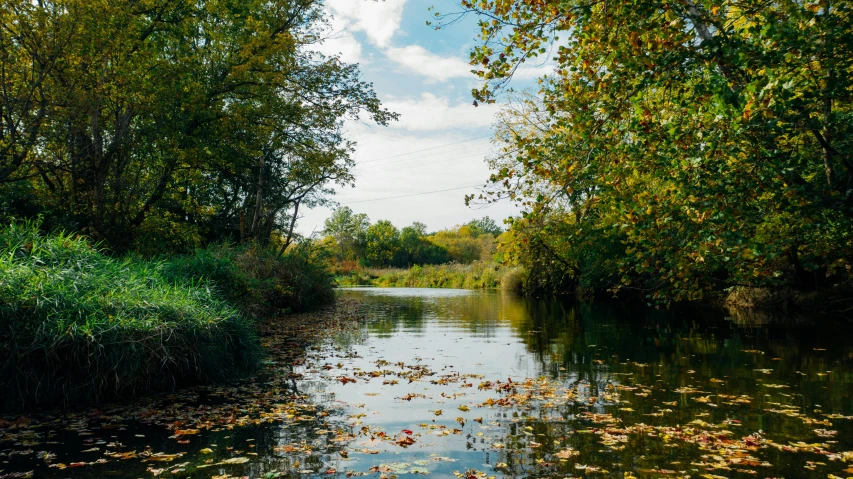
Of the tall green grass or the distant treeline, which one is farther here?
the distant treeline

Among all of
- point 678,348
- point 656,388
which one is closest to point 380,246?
point 678,348

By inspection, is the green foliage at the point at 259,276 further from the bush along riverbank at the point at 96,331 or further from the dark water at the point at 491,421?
the dark water at the point at 491,421

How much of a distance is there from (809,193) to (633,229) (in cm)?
277

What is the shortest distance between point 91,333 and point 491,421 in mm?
4994

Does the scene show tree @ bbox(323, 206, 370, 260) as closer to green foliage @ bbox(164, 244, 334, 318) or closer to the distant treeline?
the distant treeline

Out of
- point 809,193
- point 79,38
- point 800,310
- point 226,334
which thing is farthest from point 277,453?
point 800,310

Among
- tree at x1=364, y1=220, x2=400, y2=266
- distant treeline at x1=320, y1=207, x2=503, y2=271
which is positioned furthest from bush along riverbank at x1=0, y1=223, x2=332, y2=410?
tree at x1=364, y1=220, x2=400, y2=266

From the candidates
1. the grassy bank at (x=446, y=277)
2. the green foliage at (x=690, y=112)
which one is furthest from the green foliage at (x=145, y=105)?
the grassy bank at (x=446, y=277)

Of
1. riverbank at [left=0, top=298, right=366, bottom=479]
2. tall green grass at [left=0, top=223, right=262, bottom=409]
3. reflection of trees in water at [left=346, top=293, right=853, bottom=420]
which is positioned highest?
tall green grass at [left=0, top=223, right=262, bottom=409]

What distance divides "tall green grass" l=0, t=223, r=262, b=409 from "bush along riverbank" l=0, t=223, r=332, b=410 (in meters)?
0.01

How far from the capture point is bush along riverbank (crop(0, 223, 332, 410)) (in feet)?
22.8

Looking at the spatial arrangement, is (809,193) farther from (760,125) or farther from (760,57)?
(760,57)

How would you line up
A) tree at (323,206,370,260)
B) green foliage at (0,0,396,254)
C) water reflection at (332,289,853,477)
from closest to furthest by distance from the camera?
water reflection at (332,289,853,477)
green foliage at (0,0,396,254)
tree at (323,206,370,260)

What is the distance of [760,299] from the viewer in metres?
22.7
